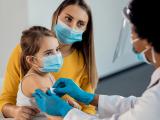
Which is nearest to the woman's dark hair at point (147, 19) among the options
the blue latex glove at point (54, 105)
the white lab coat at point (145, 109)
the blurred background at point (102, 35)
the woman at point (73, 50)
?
the white lab coat at point (145, 109)

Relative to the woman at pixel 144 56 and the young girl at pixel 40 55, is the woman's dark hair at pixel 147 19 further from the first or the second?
the young girl at pixel 40 55

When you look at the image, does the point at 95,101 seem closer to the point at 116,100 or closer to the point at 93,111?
the point at 116,100

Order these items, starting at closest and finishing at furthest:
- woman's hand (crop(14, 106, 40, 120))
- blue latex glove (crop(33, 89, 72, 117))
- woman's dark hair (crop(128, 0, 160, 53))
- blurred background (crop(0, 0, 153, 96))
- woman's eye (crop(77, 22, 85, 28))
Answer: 1. woman's dark hair (crop(128, 0, 160, 53))
2. blue latex glove (crop(33, 89, 72, 117))
3. woman's hand (crop(14, 106, 40, 120))
4. woman's eye (crop(77, 22, 85, 28))
5. blurred background (crop(0, 0, 153, 96))

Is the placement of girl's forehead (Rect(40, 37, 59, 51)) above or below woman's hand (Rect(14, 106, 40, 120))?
above

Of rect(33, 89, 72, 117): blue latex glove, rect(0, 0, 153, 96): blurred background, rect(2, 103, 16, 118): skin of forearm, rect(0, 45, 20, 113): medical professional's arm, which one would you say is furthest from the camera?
rect(0, 0, 153, 96): blurred background

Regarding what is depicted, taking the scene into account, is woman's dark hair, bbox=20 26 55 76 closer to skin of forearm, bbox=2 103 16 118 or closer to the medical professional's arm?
the medical professional's arm

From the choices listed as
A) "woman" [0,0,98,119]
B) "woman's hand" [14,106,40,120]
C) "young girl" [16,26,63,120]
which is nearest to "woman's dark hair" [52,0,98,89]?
"woman" [0,0,98,119]

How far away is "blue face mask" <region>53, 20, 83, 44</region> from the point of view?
1.69 m

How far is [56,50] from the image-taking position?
1540 millimetres

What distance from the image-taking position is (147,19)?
38.9 inches

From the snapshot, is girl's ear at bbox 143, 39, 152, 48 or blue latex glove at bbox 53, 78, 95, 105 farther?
blue latex glove at bbox 53, 78, 95, 105

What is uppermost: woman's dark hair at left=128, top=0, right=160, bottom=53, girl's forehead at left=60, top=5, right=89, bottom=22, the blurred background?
woman's dark hair at left=128, top=0, right=160, bottom=53

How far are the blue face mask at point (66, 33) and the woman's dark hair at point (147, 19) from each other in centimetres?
67

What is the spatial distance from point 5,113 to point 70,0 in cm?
62
